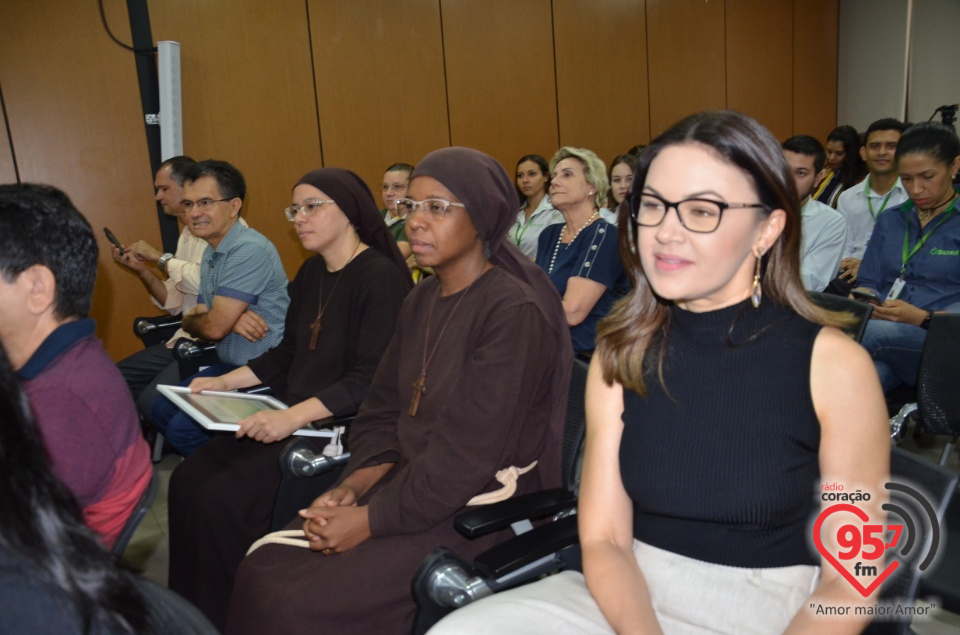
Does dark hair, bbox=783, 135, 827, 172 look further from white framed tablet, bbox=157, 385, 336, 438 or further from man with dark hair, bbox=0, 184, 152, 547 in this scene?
man with dark hair, bbox=0, 184, 152, 547

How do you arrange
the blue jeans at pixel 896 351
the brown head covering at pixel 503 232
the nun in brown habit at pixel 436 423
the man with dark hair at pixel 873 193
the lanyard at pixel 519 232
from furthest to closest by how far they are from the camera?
the lanyard at pixel 519 232, the man with dark hair at pixel 873 193, the blue jeans at pixel 896 351, the brown head covering at pixel 503 232, the nun in brown habit at pixel 436 423

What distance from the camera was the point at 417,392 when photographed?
188 cm

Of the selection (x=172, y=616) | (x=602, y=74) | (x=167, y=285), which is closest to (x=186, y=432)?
(x=167, y=285)

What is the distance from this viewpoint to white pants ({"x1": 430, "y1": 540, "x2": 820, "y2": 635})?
1.20 m

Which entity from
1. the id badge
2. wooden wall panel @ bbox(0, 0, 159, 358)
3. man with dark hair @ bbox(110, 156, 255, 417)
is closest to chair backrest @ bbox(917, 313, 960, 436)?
the id badge

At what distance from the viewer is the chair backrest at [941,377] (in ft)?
7.19

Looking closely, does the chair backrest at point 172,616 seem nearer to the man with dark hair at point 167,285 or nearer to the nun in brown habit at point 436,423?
the nun in brown habit at point 436,423

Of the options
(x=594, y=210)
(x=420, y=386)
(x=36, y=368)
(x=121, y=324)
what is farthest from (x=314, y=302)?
(x=121, y=324)

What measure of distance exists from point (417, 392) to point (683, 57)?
6504mm

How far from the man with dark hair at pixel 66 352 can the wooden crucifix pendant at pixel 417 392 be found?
685 millimetres

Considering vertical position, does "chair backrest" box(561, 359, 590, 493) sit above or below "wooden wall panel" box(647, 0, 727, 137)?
below

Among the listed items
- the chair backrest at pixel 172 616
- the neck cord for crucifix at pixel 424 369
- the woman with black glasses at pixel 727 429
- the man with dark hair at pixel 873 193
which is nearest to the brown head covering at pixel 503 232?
the neck cord for crucifix at pixel 424 369

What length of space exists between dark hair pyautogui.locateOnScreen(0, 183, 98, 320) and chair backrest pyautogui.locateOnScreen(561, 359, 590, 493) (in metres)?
1.06

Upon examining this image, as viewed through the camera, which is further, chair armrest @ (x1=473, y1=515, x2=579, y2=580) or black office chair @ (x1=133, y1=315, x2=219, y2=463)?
black office chair @ (x1=133, y1=315, x2=219, y2=463)
